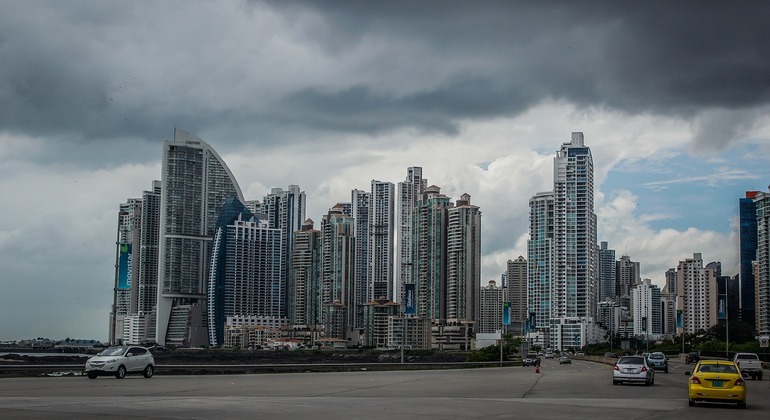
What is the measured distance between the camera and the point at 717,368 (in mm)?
28453

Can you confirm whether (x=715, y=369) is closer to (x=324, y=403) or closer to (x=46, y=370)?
(x=324, y=403)

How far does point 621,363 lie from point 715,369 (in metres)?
13.0

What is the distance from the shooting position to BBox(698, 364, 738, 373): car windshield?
28203 mm

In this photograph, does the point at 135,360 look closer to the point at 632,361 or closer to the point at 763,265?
the point at 632,361

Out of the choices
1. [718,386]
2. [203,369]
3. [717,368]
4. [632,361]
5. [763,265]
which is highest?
[763,265]

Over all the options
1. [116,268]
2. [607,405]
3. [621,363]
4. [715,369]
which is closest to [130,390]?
[607,405]

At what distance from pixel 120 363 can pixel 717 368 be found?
25402mm

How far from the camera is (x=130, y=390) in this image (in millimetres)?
31250

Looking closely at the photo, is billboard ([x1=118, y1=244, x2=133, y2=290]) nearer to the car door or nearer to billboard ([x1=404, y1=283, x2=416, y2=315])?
the car door

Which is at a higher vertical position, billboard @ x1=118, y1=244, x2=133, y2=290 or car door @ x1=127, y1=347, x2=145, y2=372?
billboard @ x1=118, y1=244, x2=133, y2=290

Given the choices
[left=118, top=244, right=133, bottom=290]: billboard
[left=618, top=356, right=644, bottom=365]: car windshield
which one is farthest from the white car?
[left=618, top=356, right=644, bottom=365]: car windshield

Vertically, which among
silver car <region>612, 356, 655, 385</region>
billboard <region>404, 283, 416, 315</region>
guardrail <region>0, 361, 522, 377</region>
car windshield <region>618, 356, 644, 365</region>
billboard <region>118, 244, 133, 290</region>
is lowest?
guardrail <region>0, 361, 522, 377</region>

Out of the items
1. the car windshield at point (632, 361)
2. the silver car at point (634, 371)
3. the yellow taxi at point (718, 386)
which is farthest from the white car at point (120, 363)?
the yellow taxi at point (718, 386)

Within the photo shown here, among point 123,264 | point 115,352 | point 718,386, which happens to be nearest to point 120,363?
point 115,352
